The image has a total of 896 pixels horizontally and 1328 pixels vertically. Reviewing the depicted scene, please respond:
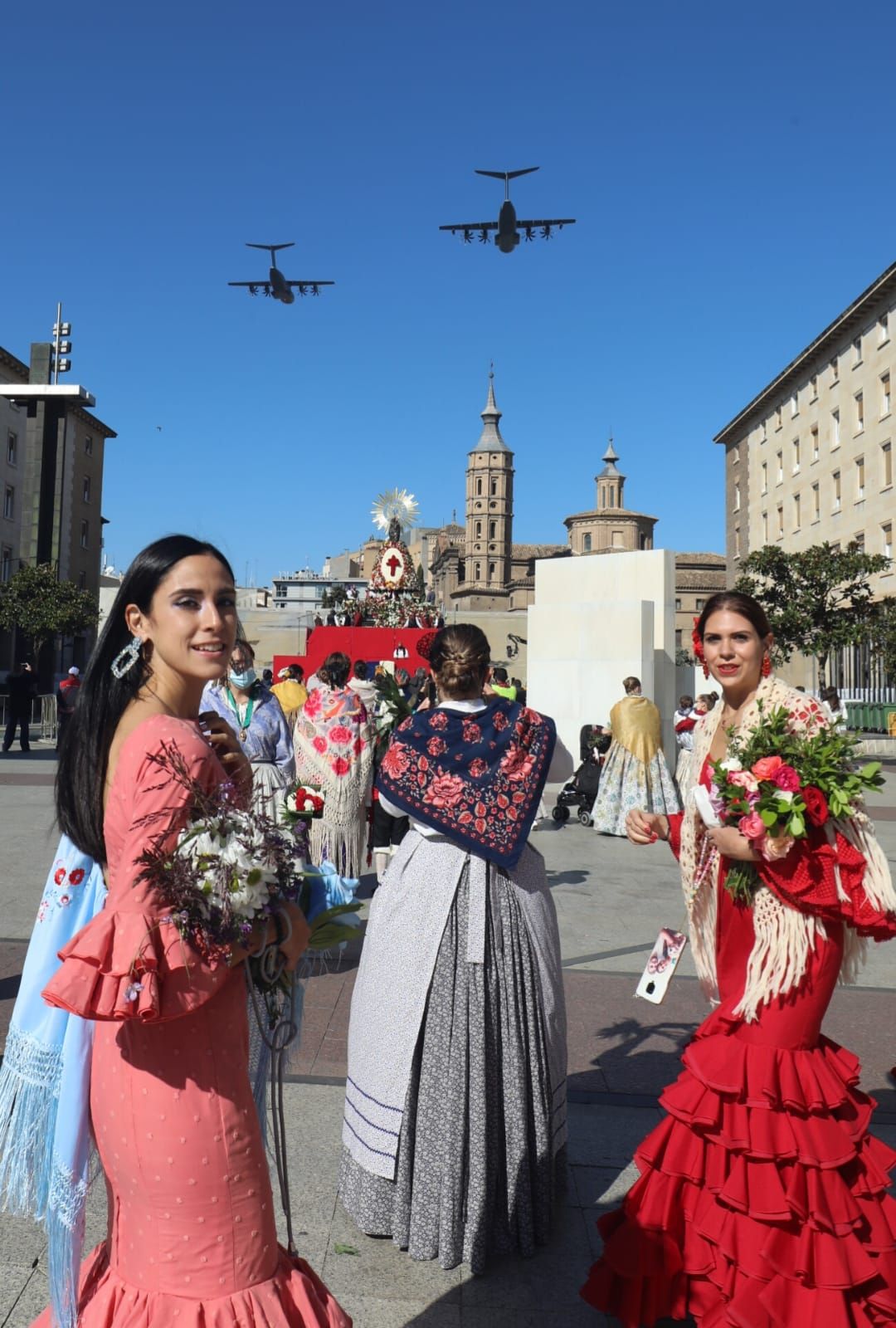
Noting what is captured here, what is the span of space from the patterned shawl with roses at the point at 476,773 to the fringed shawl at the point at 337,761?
5.29 meters

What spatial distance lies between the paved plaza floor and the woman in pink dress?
475 mm

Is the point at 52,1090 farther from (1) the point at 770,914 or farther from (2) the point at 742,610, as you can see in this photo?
(2) the point at 742,610

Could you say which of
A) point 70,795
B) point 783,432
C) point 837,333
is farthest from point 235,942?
point 783,432

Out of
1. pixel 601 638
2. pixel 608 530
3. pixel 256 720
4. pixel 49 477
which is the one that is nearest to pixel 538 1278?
pixel 256 720

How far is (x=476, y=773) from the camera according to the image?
3299 mm

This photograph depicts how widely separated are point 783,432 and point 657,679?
33998mm

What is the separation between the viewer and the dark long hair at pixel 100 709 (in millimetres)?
2012

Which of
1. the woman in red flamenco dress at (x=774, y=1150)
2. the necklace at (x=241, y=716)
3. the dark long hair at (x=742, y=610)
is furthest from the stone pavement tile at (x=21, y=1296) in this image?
the necklace at (x=241, y=716)

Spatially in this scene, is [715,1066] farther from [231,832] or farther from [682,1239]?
[231,832]

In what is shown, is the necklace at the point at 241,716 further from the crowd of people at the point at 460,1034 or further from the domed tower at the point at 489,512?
the domed tower at the point at 489,512

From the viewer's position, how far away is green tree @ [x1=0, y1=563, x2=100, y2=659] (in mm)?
32875

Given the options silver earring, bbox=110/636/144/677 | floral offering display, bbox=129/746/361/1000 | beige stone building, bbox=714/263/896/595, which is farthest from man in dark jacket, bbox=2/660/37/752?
beige stone building, bbox=714/263/896/595

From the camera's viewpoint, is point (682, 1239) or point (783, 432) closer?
point (682, 1239)

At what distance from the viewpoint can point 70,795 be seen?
2031 mm
